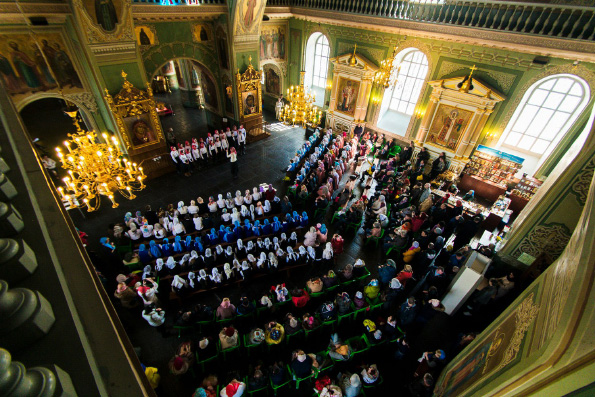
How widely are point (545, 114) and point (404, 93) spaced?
601 cm

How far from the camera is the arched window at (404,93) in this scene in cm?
1361

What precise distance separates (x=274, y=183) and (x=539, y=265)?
9.14 m

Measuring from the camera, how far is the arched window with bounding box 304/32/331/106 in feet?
53.6

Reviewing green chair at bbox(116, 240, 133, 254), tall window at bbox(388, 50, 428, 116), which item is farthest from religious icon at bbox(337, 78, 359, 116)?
green chair at bbox(116, 240, 133, 254)

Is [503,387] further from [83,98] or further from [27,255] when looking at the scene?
[83,98]

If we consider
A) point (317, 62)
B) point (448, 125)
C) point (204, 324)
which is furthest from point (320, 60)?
point (204, 324)

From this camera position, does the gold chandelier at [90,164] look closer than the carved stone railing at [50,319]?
No

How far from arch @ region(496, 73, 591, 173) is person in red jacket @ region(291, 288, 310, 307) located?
35.3 ft

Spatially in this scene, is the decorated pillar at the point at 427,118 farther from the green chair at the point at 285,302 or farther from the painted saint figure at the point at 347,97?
the green chair at the point at 285,302

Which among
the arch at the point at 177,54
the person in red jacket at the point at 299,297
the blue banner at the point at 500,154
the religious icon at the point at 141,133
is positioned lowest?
the person in red jacket at the point at 299,297

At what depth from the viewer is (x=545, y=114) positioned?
35.7ft

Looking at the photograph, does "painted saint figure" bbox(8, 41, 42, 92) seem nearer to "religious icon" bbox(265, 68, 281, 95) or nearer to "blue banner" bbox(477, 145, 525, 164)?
"religious icon" bbox(265, 68, 281, 95)

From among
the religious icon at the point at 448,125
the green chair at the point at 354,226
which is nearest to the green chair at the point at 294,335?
the green chair at the point at 354,226

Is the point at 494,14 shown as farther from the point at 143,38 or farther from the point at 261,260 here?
the point at 143,38
